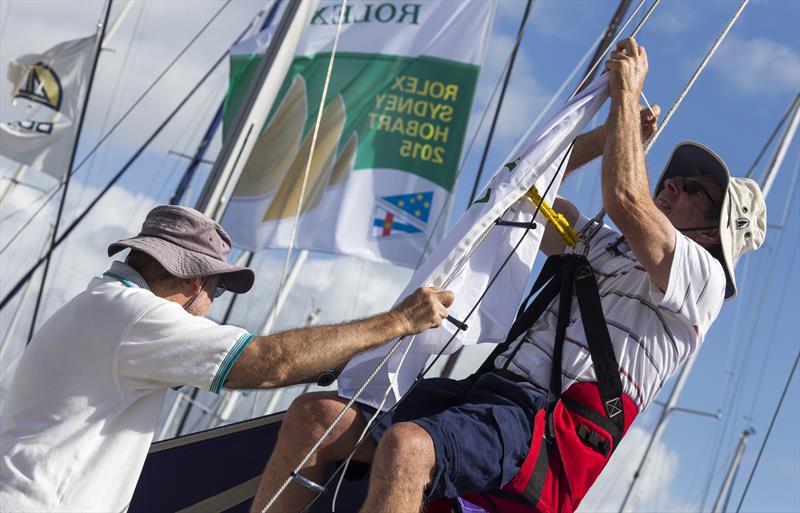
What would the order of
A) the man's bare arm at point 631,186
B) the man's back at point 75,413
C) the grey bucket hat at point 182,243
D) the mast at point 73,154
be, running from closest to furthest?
the man's back at point 75,413 < the grey bucket hat at point 182,243 < the man's bare arm at point 631,186 < the mast at point 73,154

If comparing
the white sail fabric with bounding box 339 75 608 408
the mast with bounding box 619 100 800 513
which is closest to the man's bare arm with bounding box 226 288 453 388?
the white sail fabric with bounding box 339 75 608 408

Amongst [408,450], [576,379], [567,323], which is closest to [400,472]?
[408,450]

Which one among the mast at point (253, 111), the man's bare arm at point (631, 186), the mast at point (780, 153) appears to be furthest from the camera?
the mast at point (780, 153)

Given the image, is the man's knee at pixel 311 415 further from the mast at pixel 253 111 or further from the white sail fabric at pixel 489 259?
the mast at pixel 253 111

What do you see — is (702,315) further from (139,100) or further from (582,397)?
(139,100)

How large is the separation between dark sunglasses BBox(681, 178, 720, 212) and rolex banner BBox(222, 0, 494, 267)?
8580 mm

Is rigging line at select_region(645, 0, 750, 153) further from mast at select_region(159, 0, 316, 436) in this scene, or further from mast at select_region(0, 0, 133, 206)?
mast at select_region(0, 0, 133, 206)

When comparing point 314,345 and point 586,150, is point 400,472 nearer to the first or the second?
point 314,345

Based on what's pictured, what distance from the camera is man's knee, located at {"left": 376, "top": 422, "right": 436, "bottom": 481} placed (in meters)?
2.91

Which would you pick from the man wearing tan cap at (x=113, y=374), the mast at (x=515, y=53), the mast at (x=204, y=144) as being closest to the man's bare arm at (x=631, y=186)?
the man wearing tan cap at (x=113, y=374)

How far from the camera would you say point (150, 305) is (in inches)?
111

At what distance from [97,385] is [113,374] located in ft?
0.17

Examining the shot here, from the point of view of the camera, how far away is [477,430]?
313cm

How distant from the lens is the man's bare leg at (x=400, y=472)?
288cm
